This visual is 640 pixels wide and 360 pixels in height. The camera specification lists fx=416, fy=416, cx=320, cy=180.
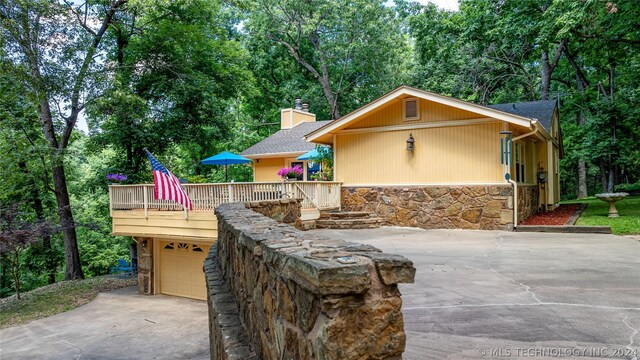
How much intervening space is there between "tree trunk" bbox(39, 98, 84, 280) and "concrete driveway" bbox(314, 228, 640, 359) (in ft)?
36.9

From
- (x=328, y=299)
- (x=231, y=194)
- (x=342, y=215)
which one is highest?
(x=231, y=194)

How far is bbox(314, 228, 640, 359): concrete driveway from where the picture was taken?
2584 millimetres

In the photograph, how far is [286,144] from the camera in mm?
18641

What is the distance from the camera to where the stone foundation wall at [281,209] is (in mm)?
7460

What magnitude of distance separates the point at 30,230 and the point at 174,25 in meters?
7.95

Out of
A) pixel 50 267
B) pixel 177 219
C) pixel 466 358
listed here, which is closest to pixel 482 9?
pixel 177 219

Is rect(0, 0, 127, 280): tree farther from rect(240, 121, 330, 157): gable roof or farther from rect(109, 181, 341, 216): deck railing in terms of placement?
rect(240, 121, 330, 157): gable roof

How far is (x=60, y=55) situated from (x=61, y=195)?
4.55 meters

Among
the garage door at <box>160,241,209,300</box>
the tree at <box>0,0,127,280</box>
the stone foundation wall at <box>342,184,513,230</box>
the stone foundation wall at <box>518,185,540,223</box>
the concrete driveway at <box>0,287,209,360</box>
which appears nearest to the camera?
the concrete driveway at <box>0,287,209,360</box>

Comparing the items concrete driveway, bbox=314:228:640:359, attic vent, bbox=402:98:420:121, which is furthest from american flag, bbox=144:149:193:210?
attic vent, bbox=402:98:420:121

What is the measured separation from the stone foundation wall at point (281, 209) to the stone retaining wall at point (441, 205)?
3.06 meters

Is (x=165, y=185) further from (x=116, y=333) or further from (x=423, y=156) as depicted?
(x=423, y=156)

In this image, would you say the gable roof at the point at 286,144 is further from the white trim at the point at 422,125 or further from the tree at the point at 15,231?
the tree at the point at 15,231

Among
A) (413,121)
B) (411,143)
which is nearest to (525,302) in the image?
(411,143)
